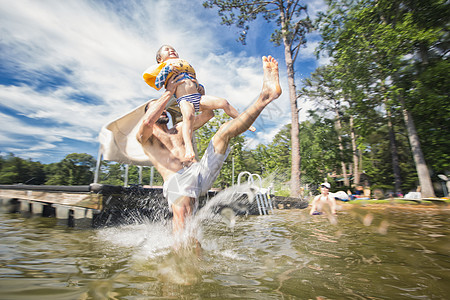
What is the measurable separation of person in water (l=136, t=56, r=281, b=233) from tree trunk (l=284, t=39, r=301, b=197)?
12.7m

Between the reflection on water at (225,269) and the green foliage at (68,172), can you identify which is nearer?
the reflection on water at (225,269)

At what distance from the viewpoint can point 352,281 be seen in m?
1.80

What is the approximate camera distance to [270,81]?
243 cm

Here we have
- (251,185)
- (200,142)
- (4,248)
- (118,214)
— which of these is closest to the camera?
(4,248)

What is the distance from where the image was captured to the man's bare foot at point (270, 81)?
2.37 meters

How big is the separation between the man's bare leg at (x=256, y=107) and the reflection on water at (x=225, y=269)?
1.21 meters

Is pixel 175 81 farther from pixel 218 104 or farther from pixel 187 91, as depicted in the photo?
pixel 218 104

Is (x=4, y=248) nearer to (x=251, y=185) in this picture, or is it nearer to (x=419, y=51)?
(x=251, y=185)

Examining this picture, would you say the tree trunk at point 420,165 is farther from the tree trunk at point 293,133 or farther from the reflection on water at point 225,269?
the reflection on water at point 225,269

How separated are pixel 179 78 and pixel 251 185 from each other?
22.2 feet

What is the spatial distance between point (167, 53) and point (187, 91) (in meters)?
0.70

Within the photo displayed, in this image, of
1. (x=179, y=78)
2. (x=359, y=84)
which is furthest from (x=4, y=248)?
(x=359, y=84)

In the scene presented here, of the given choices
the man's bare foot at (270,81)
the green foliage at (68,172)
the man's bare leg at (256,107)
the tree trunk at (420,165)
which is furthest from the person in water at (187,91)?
the green foliage at (68,172)

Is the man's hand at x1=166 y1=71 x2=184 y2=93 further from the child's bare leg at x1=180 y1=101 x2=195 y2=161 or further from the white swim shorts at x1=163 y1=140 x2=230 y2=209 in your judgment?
the white swim shorts at x1=163 y1=140 x2=230 y2=209
